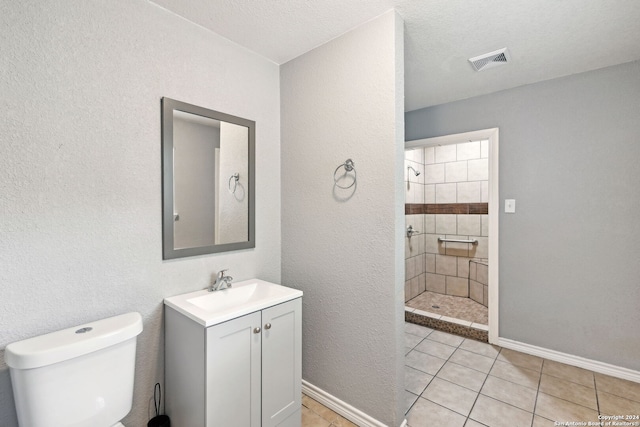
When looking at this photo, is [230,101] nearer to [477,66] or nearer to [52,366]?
[52,366]

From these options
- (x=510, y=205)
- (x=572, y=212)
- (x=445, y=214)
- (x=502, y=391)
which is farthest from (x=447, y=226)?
(x=502, y=391)

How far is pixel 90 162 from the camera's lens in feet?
4.37

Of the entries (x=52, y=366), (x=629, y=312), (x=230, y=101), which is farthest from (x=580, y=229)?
(x=52, y=366)

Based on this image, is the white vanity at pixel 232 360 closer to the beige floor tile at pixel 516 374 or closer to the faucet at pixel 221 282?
the faucet at pixel 221 282

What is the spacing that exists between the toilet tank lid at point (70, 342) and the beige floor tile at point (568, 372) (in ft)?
9.36

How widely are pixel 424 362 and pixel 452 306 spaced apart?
1467 mm

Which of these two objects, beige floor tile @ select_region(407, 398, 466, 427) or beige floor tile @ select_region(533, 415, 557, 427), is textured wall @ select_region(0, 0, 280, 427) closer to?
beige floor tile @ select_region(407, 398, 466, 427)

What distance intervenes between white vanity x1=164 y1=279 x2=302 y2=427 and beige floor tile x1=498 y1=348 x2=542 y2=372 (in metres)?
1.86

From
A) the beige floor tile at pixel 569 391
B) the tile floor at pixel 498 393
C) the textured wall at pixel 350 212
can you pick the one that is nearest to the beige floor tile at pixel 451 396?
the tile floor at pixel 498 393

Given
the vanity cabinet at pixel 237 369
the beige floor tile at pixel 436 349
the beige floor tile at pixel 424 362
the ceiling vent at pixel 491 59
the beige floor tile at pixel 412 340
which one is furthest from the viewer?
the beige floor tile at pixel 412 340

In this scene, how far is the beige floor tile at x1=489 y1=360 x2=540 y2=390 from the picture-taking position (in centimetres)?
206

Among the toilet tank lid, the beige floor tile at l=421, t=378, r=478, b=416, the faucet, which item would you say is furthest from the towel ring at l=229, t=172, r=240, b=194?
the beige floor tile at l=421, t=378, r=478, b=416

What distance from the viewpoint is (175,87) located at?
5.28 ft

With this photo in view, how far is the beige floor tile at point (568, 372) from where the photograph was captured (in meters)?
2.07
